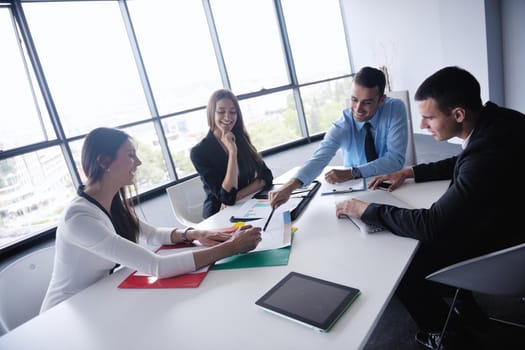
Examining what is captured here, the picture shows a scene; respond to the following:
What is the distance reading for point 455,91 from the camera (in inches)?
48.5

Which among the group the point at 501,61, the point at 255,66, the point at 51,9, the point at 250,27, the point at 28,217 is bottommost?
the point at 28,217

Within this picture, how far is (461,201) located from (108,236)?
1.28 meters

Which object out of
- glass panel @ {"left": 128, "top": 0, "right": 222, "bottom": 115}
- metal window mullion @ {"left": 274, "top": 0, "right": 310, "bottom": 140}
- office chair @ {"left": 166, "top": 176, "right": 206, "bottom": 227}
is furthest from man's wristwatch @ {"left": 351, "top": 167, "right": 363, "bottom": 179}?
metal window mullion @ {"left": 274, "top": 0, "right": 310, "bottom": 140}

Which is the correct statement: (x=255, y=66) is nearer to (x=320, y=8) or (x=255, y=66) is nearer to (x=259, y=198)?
(x=320, y=8)

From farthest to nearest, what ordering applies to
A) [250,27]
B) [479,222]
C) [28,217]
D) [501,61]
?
[250,27]
[501,61]
[28,217]
[479,222]

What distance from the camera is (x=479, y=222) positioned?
1.14 metres

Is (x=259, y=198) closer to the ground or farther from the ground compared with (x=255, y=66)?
closer to the ground

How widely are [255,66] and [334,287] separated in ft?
16.0

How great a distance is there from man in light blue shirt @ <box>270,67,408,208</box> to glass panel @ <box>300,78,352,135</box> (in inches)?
147

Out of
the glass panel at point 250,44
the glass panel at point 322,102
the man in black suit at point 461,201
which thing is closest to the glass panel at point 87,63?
the glass panel at point 250,44

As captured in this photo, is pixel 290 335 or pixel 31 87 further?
pixel 31 87

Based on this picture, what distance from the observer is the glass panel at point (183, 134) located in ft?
15.1

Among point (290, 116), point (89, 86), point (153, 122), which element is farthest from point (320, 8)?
point (89, 86)

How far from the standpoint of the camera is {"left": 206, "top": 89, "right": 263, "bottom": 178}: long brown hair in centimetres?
233
